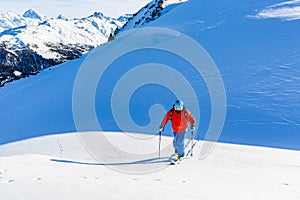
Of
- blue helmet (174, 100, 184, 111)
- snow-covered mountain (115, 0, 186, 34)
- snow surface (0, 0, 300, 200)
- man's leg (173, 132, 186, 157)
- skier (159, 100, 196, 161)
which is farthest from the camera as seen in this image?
snow-covered mountain (115, 0, 186, 34)

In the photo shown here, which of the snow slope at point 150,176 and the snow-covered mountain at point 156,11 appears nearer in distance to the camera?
the snow slope at point 150,176

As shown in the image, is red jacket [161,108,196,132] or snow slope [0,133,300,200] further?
red jacket [161,108,196,132]

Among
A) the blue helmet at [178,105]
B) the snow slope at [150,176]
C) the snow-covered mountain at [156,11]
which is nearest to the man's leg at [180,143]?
the snow slope at [150,176]

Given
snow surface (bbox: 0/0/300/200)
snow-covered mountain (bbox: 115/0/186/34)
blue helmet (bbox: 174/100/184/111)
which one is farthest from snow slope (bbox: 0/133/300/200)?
snow-covered mountain (bbox: 115/0/186/34)

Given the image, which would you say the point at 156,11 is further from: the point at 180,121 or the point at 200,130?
the point at 180,121

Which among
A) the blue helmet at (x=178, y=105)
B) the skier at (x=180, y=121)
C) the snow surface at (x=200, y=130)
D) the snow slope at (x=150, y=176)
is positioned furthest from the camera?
the skier at (x=180, y=121)

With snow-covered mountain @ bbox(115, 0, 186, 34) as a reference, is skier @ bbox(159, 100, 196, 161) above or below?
below

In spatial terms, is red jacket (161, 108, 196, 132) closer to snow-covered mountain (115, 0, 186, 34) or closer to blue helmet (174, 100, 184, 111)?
blue helmet (174, 100, 184, 111)

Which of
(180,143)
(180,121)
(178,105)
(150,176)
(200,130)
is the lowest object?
(150,176)

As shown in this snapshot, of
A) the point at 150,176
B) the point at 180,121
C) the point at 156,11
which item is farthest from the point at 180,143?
the point at 156,11

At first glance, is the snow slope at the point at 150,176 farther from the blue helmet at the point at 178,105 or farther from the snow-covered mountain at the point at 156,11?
the snow-covered mountain at the point at 156,11

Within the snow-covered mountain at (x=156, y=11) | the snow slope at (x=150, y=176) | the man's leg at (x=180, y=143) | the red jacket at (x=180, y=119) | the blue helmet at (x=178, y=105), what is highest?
the snow-covered mountain at (x=156, y=11)

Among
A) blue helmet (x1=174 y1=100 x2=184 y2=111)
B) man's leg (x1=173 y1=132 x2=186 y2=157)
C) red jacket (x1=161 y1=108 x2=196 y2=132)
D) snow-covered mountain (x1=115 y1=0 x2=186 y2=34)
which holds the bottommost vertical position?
man's leg (x1=173 y1=132 x2=186 y2=157)

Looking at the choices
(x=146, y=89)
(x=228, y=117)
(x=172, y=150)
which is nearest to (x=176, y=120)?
(x=172, y=150)
